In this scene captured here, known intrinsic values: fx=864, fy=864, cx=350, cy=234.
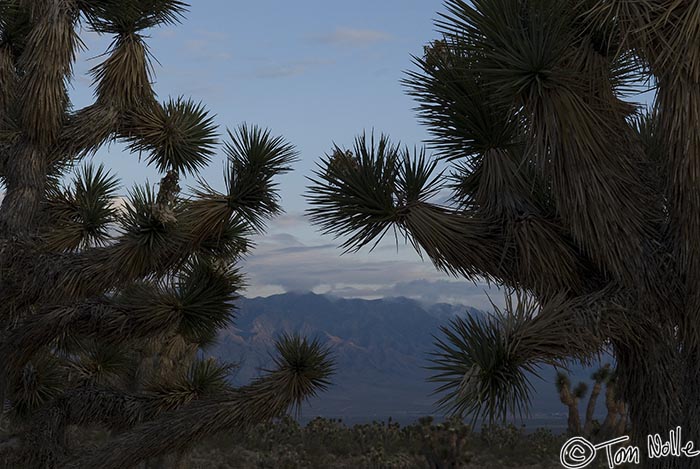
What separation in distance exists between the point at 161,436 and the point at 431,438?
8306 millimetres

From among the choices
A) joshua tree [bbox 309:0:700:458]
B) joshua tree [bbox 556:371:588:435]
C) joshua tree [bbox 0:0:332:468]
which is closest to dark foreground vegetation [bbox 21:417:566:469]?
joshua tree [bbox 556:371:588:435]

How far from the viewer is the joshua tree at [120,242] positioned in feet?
30.1

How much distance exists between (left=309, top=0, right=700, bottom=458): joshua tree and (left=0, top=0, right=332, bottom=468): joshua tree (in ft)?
7.69

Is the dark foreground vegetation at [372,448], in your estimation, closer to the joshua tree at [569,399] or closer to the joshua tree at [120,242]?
the joshua tree at [569,399]

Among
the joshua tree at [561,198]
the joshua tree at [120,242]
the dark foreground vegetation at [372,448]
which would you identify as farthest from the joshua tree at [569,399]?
the joshua tree at [561,198]

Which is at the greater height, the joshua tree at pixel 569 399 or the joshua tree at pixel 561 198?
the joshua tree at pixel 561 198

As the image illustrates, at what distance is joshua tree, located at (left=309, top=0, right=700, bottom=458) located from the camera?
5965 mm

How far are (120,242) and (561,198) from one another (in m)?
4.77

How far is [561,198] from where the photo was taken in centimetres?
657

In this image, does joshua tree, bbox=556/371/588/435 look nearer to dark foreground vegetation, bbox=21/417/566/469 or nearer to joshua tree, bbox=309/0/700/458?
dark foreground vegetation, bbox=21/417/566/469

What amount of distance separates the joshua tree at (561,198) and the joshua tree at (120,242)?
7.69 ft

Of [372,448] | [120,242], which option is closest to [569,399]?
[372,448]

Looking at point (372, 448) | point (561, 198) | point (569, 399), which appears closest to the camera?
point (561, 198)

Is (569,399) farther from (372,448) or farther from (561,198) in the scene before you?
(561,198)
